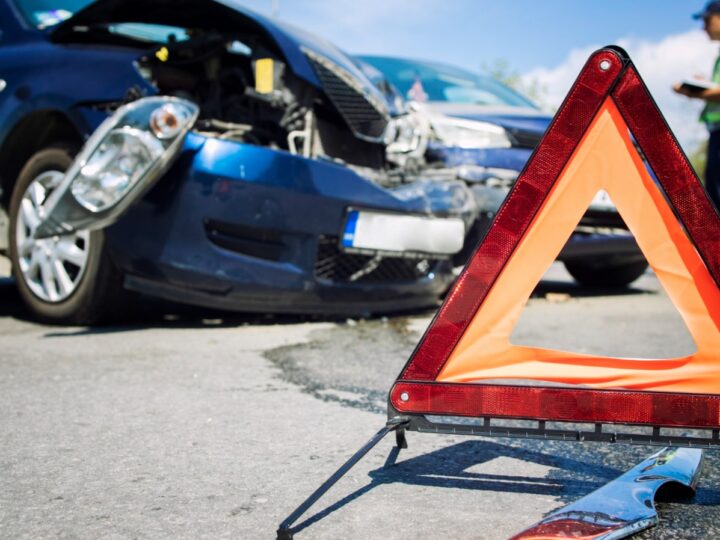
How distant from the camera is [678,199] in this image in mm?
1797

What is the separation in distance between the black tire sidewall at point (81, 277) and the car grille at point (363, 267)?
3.24 feet

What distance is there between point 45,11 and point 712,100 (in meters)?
4.12

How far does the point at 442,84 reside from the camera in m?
6.54

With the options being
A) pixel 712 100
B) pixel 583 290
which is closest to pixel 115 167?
pixel 712 100

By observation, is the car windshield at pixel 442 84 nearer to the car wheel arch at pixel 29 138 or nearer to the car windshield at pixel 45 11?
the car windshield at pixel 45 11

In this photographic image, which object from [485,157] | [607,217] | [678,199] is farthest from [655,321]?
[678,199]

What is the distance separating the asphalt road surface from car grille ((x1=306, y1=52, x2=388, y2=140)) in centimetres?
123

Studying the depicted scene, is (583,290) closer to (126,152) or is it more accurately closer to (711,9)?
(711,9)

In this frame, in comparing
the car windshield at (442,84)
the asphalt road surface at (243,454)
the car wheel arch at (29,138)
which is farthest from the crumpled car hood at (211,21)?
the car windshield at (442,84)

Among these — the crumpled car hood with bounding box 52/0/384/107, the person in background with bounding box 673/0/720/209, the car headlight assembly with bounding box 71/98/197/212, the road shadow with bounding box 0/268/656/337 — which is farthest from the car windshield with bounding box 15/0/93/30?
the person in background with bounding box 673/0/720/209

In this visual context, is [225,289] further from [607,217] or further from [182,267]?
[607,217]

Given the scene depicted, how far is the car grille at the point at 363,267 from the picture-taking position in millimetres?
3902

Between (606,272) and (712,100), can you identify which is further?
(606,272)

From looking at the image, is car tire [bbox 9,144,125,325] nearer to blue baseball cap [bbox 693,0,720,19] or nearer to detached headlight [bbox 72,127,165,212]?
detached headlight [bbox 72,127,165,212]
